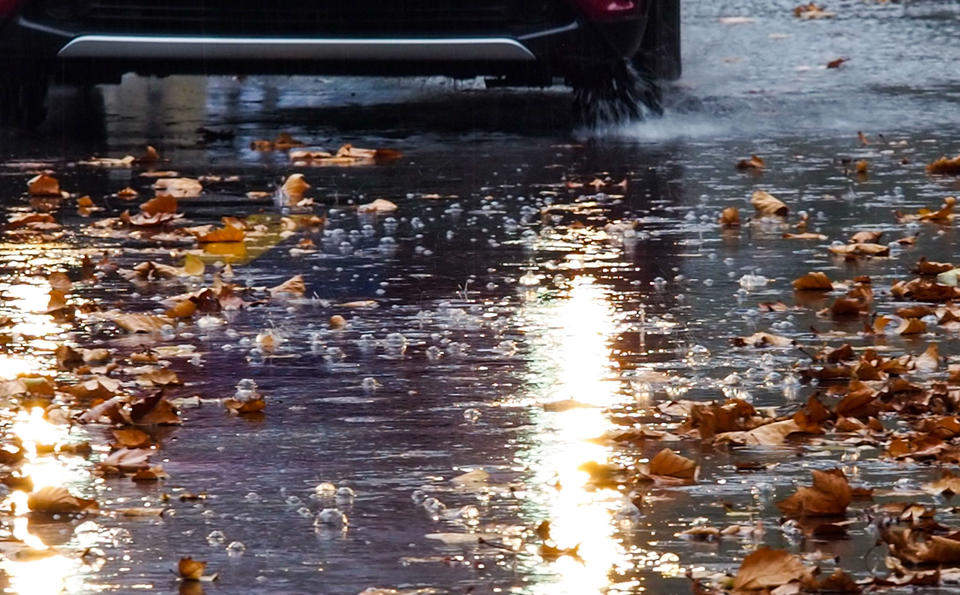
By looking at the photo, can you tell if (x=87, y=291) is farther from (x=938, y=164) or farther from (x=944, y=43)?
(x=944, y=43)

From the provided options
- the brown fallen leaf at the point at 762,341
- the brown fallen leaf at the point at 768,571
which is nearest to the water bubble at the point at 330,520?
the brown fallen leaf at the point at 768,571

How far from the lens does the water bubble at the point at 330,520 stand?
3.44 meters

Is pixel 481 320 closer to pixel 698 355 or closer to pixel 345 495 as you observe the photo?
pixel 698 355

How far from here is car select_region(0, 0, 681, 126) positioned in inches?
349

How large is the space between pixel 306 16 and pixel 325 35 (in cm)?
13

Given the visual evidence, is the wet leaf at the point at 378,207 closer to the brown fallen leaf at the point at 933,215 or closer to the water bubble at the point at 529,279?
the water bubble at the point at 529,279

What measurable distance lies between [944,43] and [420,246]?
27.0ft

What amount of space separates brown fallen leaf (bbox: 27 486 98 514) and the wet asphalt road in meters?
0.08

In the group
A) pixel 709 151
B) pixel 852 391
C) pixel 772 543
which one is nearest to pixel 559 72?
pixel 709 151

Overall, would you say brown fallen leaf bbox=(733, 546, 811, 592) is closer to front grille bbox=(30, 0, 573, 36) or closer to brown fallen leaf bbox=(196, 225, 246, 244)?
brown fallen leaf bbox=(196, 225, 246, 244)

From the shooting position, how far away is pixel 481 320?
5.31m

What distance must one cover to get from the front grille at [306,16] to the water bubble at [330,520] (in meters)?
5.56

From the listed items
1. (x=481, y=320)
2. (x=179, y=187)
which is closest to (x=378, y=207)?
(x=179, y=187)

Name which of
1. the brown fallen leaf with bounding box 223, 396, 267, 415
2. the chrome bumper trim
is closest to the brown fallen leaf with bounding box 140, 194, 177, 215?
the chrome bumper trim
